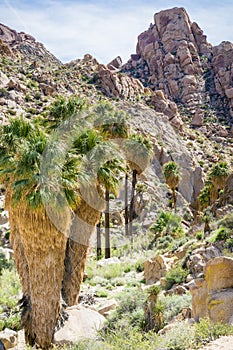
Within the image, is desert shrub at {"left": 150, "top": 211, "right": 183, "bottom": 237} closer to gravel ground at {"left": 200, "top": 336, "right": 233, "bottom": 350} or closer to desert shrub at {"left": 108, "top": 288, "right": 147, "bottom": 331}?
desert shrub at {"left": 108, "top": 288, "right": 147, "bottom": 331}

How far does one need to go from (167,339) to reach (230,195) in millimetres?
22127

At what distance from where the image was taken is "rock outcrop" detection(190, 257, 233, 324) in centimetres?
897

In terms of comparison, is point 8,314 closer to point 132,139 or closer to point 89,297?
point 89,297

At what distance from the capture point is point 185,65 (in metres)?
83.6

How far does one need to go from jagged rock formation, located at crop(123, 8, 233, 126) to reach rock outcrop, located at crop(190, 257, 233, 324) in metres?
61.8

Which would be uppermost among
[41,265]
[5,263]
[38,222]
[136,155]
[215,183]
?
[136,155]

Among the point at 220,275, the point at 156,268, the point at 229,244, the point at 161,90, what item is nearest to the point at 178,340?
the point at 220,275

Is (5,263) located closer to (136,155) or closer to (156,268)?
(156,268)

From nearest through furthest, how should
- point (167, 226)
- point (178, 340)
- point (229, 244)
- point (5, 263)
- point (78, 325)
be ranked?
point (178, 340), point (78, 325), point (229, 244), point (5, 263), point (167, 226)

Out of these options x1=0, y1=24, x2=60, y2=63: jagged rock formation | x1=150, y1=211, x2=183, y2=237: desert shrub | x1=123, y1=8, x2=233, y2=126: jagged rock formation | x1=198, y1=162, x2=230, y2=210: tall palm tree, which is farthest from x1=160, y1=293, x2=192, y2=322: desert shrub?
x1=0, y1=24, x2=60, y2=63: jagged rock formation

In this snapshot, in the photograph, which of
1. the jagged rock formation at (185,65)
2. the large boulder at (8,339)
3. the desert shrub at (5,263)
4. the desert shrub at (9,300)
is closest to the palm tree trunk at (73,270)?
the large boulder at (8,339)

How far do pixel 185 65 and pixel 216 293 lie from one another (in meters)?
79.9

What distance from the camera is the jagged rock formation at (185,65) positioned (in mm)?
76750

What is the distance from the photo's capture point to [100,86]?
2648 inches
